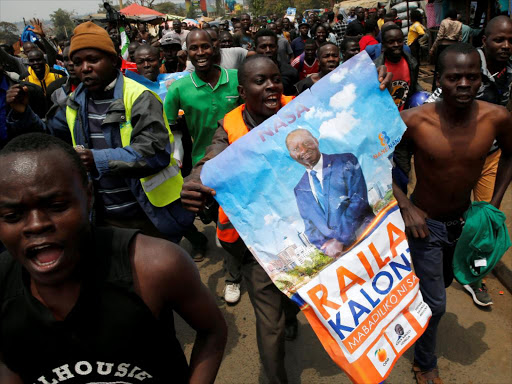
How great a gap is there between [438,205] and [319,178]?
1.14 meters

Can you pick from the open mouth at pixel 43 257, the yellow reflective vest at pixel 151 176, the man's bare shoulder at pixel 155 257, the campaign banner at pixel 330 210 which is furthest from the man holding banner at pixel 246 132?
the open mouth at pixel 43 257

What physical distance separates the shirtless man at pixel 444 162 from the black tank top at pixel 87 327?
1.62 meters

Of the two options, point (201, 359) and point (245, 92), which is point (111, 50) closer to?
point (245, 92)

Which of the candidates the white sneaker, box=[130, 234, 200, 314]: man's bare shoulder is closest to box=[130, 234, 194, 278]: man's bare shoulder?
box=[130, 234, 200, 314]: man's bare shoulder

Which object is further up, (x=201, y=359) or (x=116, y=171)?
(x=116, y=171)

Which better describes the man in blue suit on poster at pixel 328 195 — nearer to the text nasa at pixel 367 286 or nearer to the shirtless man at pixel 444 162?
the text nasa at pixel 367 286

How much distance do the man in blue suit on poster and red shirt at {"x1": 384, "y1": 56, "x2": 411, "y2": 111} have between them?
3066 millimetres

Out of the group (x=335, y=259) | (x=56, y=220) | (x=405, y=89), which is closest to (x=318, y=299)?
(x=335, y=259)

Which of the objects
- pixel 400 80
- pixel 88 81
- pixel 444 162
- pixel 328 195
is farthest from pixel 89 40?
pixel 400 80

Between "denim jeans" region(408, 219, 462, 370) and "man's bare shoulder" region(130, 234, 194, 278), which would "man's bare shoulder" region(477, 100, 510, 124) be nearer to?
"denim jeans" region(408, 219, 462, 370)

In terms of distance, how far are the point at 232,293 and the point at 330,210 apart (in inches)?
80.8

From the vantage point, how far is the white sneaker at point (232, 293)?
356 cm

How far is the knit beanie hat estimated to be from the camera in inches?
97.3

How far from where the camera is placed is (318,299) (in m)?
1.70
